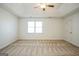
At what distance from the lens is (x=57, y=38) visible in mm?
8773

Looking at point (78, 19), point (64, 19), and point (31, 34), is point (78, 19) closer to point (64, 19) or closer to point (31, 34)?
point (64, 19)

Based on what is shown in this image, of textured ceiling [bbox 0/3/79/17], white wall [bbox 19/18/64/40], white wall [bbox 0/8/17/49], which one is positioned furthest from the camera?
white wall [bbox 19/18/64/40]

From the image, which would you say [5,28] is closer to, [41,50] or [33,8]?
[33,8]

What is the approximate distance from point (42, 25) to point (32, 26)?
0.82 meters

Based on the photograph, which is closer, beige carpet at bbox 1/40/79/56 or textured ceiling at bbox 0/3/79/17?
beige carpet at bbox 1/40/79/56

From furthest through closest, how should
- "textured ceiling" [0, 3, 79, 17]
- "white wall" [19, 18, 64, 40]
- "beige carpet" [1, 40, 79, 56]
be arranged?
1. "white wall" [19, 18, 64, 40]
2. "textured ceiling" [0, 3, 79, 17]
3. "beige carpet" [1, 40, 79, 56]

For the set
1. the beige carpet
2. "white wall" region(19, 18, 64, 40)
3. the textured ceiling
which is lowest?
the beige carpet

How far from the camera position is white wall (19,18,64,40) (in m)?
8.82

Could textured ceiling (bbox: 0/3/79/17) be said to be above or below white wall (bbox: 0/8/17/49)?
above

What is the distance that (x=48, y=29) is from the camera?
892cm

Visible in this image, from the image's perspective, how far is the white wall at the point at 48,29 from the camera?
28.9 ft

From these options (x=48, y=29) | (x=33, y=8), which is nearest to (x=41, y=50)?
(x=33, y=8)

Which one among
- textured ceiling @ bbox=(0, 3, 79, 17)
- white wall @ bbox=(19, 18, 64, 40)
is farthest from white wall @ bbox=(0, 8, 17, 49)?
white wall @ bbox=(19, 18, 64, 40)

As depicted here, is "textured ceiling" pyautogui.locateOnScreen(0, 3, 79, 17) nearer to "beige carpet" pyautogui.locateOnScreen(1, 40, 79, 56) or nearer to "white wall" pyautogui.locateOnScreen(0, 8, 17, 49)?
"white wall" pyautogui.locateOnScreen(0, 8, 17, 49)
